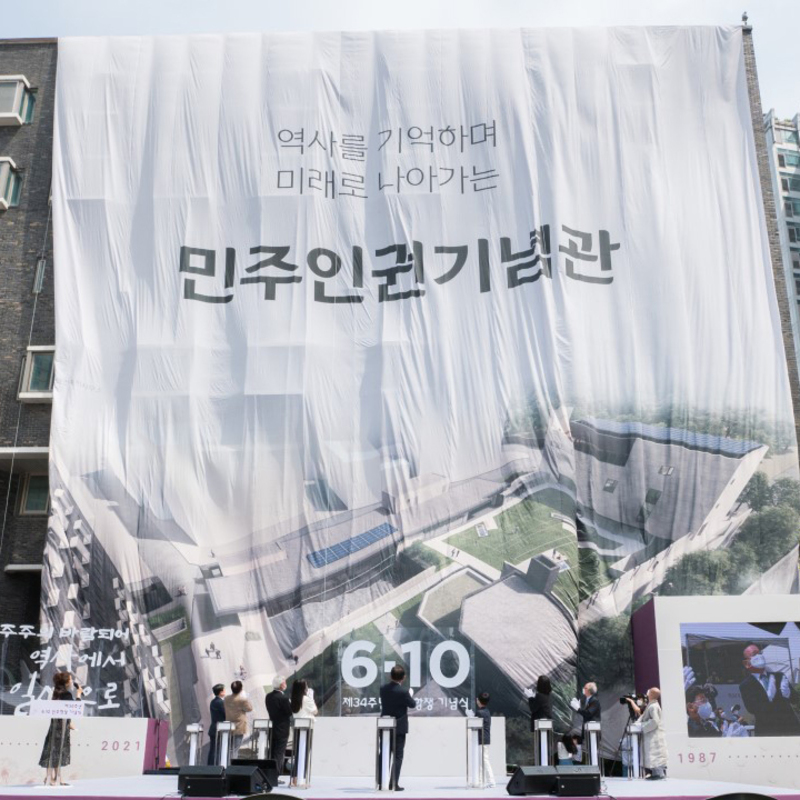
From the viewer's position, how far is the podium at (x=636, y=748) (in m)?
12.2

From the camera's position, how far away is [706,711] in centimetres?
1405

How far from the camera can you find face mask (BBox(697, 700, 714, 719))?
14023 mm

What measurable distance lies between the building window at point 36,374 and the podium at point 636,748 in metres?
13.3

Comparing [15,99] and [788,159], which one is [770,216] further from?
[788,159]

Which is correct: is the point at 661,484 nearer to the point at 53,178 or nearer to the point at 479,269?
the point at 479,269

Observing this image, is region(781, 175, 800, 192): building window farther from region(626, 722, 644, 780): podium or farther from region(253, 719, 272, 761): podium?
region(253, 719, 272, 761): podium

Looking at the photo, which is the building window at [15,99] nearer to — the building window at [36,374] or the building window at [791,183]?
the building window at [36,374]

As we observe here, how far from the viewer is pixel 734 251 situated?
19.8 meters

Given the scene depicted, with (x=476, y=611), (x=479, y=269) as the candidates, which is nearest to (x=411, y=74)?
(x=479, y=269)

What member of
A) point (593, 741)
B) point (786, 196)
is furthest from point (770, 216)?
point (786, 196)

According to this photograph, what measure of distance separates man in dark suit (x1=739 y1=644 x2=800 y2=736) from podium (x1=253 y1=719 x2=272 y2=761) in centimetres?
674

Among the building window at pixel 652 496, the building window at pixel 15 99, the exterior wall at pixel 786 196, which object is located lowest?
the building window at pixel 652 496

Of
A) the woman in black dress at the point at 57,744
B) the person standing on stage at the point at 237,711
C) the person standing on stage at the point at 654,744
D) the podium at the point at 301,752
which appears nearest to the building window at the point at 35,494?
the person standing on stage at the point at 237,711

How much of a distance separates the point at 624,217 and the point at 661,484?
550cm
